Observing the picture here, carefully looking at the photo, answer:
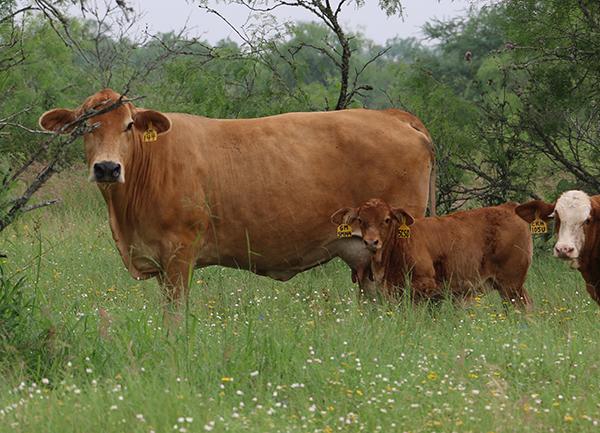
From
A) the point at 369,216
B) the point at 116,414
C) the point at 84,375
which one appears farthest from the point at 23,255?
the point at 116,414

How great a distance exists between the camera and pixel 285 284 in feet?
30.2

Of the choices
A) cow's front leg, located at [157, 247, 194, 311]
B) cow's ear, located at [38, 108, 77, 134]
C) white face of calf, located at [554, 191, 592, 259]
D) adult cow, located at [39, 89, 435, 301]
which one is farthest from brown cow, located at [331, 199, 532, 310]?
cow's ear, located at [38, 108, 77, 134]

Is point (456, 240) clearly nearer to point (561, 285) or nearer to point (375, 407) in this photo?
point (561, 285)

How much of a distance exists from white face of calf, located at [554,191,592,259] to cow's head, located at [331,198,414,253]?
3.61ft

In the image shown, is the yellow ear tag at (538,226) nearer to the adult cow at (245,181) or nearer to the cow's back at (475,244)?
the cow's back at (475,244)

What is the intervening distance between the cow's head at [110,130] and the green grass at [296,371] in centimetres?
92

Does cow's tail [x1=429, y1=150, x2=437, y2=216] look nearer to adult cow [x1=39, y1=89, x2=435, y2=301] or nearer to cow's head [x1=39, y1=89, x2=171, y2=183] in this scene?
adult cow [x1=39, y1=89, x2=435, y2=301]

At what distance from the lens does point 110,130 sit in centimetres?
747

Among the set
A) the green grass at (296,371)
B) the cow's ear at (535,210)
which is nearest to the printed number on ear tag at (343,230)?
the green grass at (296,371)

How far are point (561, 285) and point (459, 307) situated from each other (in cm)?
151

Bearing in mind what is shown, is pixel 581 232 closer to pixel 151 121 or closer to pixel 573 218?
pixel 573 218

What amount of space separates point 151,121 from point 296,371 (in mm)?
2828

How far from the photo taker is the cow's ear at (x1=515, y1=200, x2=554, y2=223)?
8.29 meters

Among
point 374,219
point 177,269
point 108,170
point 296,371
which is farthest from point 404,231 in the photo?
point 296,371
